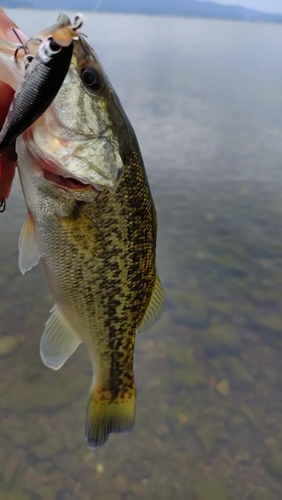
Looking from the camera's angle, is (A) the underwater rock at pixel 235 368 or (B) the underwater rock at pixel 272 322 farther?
(B) the underwater rock at pixel 272 322

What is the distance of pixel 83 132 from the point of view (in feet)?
6.23

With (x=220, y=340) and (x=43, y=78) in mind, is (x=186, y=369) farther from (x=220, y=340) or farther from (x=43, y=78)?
(x=43, y=78)

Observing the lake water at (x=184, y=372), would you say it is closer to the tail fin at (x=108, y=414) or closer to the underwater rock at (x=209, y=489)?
the underwater rock at (x=209, y=489)

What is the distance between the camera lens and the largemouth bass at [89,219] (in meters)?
1.87

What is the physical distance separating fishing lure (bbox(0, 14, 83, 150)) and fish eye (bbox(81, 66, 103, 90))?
695 mm

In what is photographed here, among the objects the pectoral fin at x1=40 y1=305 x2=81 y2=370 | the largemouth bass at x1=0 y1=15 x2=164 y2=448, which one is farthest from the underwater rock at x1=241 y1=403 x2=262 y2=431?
the pectoral fin at x1=40 y1=305 x2=81 y2=370

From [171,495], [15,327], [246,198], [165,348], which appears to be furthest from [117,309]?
[246,198]

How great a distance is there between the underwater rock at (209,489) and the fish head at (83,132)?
3.16m

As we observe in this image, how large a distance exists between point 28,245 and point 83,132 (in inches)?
A: 24.8

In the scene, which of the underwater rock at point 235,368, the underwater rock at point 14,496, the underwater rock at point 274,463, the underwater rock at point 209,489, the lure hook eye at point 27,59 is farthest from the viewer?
the underwater rock at point 235,368

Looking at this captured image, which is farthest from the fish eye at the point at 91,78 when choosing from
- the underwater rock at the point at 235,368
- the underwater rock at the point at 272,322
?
the underwater rock at the point at 272,322

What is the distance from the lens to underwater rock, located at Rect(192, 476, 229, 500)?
152 inches

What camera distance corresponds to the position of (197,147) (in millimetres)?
11797

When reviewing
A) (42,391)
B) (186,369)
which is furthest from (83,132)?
(186,369)
